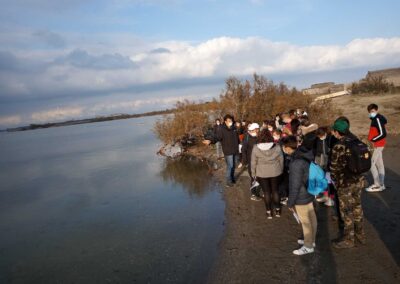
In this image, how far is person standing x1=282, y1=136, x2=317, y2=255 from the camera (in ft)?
15.9

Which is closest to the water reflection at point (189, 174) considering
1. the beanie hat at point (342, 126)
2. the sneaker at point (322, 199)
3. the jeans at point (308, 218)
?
the sneaker at point (322, 199)

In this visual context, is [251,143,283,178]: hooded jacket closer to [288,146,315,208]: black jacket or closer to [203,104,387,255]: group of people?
[203,104,387,255]: group of people

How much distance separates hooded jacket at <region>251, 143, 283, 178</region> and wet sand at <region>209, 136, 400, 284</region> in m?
1.04

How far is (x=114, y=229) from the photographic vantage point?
7770mm

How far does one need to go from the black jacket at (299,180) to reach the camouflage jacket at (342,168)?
42 centimetres

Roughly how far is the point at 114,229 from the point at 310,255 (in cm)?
456

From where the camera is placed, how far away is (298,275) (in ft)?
15.0

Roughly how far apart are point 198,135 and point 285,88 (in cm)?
600

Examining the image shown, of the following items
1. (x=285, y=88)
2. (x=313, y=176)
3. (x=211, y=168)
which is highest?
(x=285, y=88)

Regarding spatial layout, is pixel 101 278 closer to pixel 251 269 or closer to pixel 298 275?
pixel 251 269

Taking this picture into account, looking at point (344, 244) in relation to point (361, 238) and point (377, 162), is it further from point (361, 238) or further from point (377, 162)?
point (377, 162)

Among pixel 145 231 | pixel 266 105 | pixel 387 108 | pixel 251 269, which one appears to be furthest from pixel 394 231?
pixel 387 108

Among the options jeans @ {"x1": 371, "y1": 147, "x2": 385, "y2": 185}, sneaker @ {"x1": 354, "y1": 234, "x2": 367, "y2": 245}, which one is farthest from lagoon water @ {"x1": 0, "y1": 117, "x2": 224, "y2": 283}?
jeans @ {"x1": 371, "y1": 147, "x2": 385, "y2": 185}

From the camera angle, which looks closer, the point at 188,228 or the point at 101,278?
the point at 101,278
